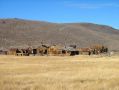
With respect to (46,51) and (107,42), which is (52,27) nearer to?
(107,42)

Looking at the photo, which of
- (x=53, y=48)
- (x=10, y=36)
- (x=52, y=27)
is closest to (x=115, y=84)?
(x=53, y=48)

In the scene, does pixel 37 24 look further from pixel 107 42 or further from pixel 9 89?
pixel 9 89

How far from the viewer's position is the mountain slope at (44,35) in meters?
151

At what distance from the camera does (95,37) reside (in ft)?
576

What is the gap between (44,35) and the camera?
166m

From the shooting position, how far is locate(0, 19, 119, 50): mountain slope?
5943 inches

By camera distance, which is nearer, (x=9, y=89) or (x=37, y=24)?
(x=9, y=89)

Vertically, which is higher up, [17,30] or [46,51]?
[17,30]

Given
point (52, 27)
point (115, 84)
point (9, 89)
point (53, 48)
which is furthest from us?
point (52, 27)

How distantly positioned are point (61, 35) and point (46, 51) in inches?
2333

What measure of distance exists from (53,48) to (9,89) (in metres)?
88.6

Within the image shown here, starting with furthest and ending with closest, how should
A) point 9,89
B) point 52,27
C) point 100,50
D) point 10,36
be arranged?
point 52,27 < point 10,36 < point 100,50 < point 9,89

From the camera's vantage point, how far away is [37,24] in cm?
18612

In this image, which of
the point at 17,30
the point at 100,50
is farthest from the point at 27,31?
the point at 100,50
